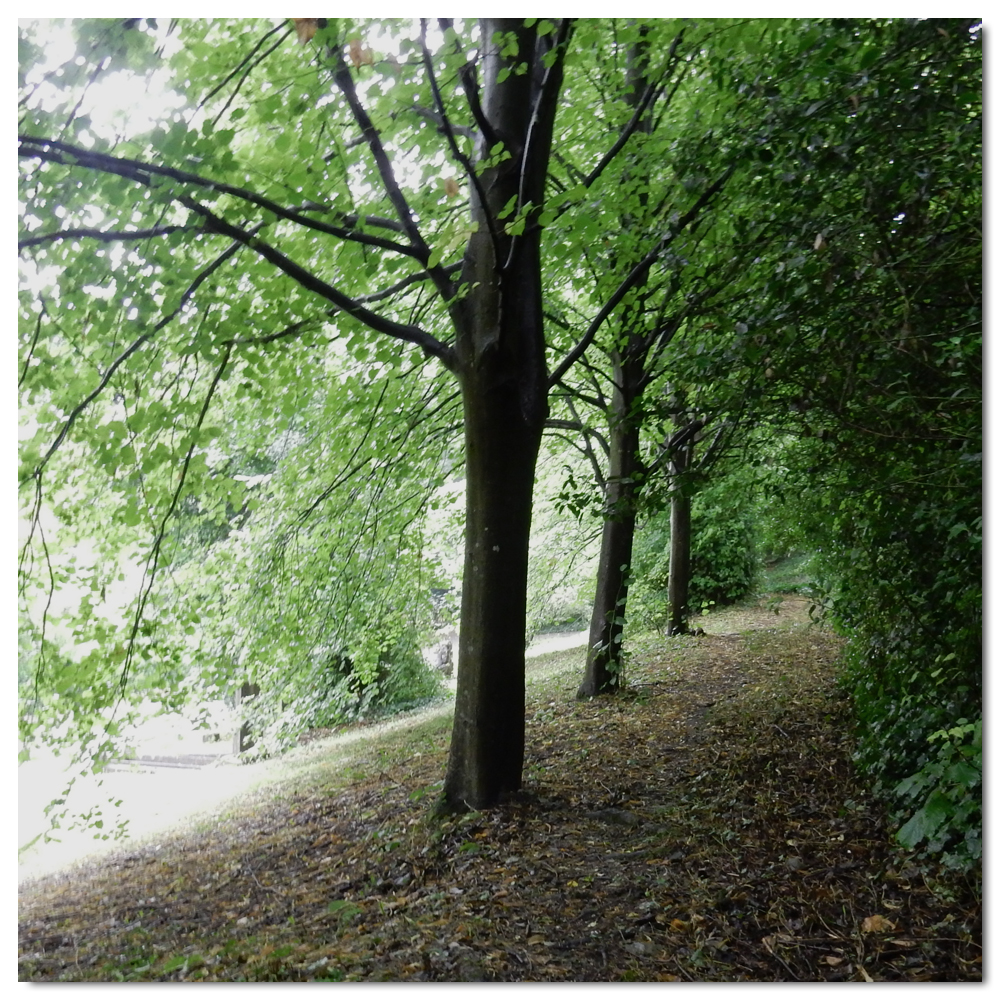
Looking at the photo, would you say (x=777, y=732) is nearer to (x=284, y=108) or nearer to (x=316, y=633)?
(x=316, y=633)

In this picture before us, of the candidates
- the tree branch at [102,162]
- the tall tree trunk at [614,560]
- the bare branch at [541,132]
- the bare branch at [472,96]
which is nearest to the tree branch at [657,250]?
the bare branch at [541,132]

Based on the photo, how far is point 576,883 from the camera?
12.9 ft

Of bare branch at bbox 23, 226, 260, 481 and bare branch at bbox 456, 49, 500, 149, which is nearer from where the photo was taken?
bare branch at bbox 456, 49, 500, 149

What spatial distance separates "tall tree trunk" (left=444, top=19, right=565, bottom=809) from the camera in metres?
4.93

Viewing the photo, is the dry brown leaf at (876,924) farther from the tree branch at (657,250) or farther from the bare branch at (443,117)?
the bare branch at (443,117)

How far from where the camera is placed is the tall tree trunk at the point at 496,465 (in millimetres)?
4926

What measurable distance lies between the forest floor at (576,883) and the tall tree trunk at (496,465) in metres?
0.34

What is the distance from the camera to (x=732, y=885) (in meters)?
3.65

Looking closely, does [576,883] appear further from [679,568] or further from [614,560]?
[679,568]

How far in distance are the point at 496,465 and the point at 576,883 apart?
2.39 m

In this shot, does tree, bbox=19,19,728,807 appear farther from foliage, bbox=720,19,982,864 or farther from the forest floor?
foliage, bbox=720,19,982,864

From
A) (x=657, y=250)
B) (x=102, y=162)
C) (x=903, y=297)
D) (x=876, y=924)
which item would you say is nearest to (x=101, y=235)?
(x=102, y=162)

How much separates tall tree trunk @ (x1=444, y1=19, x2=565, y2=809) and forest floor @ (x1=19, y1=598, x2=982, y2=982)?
1.12ft

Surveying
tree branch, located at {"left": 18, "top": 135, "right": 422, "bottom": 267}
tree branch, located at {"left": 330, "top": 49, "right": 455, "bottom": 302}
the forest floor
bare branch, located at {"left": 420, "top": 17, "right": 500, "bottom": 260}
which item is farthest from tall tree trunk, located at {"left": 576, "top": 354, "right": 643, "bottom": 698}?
tree branch, located at {"left": 18, "top": 135, "right": 422, "bottom": 267}
